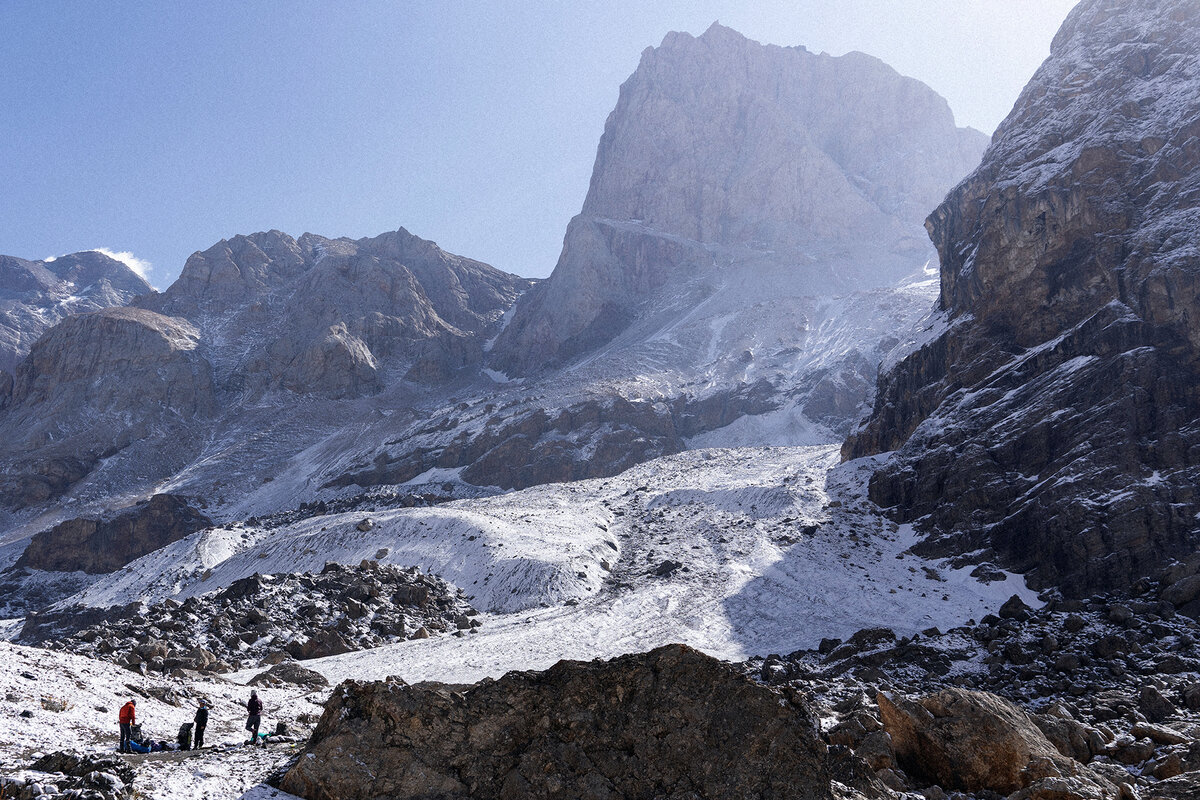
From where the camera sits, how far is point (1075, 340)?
177 ft

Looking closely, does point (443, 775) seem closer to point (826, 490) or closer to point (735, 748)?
point (735, 748)

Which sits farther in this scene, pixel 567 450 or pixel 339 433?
pixel 339 433

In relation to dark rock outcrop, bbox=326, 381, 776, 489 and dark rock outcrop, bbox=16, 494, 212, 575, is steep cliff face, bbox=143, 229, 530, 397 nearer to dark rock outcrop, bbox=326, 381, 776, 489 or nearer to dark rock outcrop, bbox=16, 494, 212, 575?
dark rock outcrop, bbox=326, 381, 776, 489

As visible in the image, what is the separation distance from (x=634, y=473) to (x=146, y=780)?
71.6 meters

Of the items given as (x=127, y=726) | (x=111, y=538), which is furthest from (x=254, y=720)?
(x=111, y=538)

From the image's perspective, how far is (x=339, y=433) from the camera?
138 m

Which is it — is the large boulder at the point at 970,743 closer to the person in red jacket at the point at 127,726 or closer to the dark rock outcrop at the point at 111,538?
the person in red jacket at the point at 127,726

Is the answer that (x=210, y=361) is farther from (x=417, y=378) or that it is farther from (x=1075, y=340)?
(x=1075, y=340)

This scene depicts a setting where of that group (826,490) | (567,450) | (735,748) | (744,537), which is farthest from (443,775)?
(567,450)

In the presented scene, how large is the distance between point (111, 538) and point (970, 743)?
10535 centimetres

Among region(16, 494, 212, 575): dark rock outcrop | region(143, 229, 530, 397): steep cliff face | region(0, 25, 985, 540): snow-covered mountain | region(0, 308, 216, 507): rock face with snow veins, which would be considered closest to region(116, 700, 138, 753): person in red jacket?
region(0, 25, 985, 540): snow-covered mountain

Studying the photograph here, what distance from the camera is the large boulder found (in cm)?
1484

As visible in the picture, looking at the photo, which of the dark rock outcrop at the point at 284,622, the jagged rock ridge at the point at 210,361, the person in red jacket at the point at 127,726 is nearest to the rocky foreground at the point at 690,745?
the person in red jacket at the point at 127,726

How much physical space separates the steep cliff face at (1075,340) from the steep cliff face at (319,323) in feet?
376
